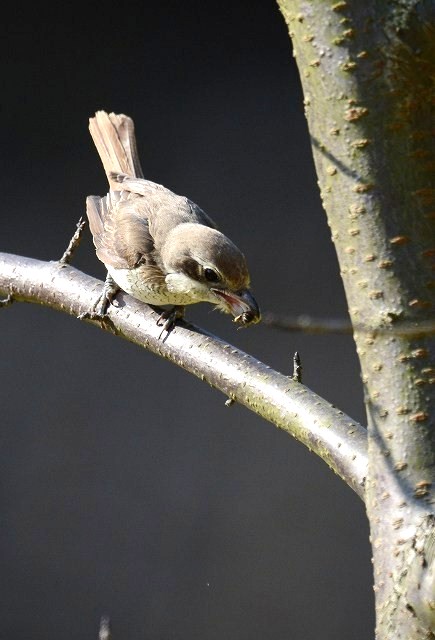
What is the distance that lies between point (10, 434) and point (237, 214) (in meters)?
1.62

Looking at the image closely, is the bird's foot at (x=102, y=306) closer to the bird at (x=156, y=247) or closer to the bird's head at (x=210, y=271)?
the bird at (x=156, y=247)

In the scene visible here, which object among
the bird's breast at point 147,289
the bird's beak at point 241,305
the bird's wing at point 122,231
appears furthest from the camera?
the bird's wing at point 122,231

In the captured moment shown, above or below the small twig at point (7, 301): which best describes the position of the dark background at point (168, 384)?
above

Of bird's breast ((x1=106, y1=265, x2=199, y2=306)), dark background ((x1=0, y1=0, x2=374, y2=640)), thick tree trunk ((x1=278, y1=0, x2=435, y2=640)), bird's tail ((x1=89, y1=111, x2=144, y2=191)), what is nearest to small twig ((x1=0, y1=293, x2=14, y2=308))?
bird's breast ((x1=106, y1=265, x2=199, y2=306))

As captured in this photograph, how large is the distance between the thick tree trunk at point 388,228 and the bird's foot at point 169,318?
1172 mm

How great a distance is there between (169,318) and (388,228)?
1.38m

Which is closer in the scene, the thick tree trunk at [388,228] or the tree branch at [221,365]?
the thick tree trunk at [388,228]

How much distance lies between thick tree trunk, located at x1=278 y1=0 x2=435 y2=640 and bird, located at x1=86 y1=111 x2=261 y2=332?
1.23m

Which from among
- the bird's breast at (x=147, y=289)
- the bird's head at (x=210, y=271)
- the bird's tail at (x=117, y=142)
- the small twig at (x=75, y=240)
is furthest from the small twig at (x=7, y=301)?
the bird's tail at (x=117, y=142)

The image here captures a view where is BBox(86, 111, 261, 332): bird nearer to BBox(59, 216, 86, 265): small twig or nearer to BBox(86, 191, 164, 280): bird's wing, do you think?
BBox(86, 191, 164, 280): bird's wing

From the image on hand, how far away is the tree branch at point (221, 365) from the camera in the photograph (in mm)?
1618

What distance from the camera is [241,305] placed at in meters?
2.54

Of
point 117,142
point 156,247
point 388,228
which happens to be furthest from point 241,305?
point 388,228

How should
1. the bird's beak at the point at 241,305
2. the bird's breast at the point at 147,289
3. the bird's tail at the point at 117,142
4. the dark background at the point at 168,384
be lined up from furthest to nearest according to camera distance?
the dark background at the point at 168,384, the bird's tail at the point at 117,142, the bird's breast at the point at 147,289, the bird's beak at the point at 241,305
